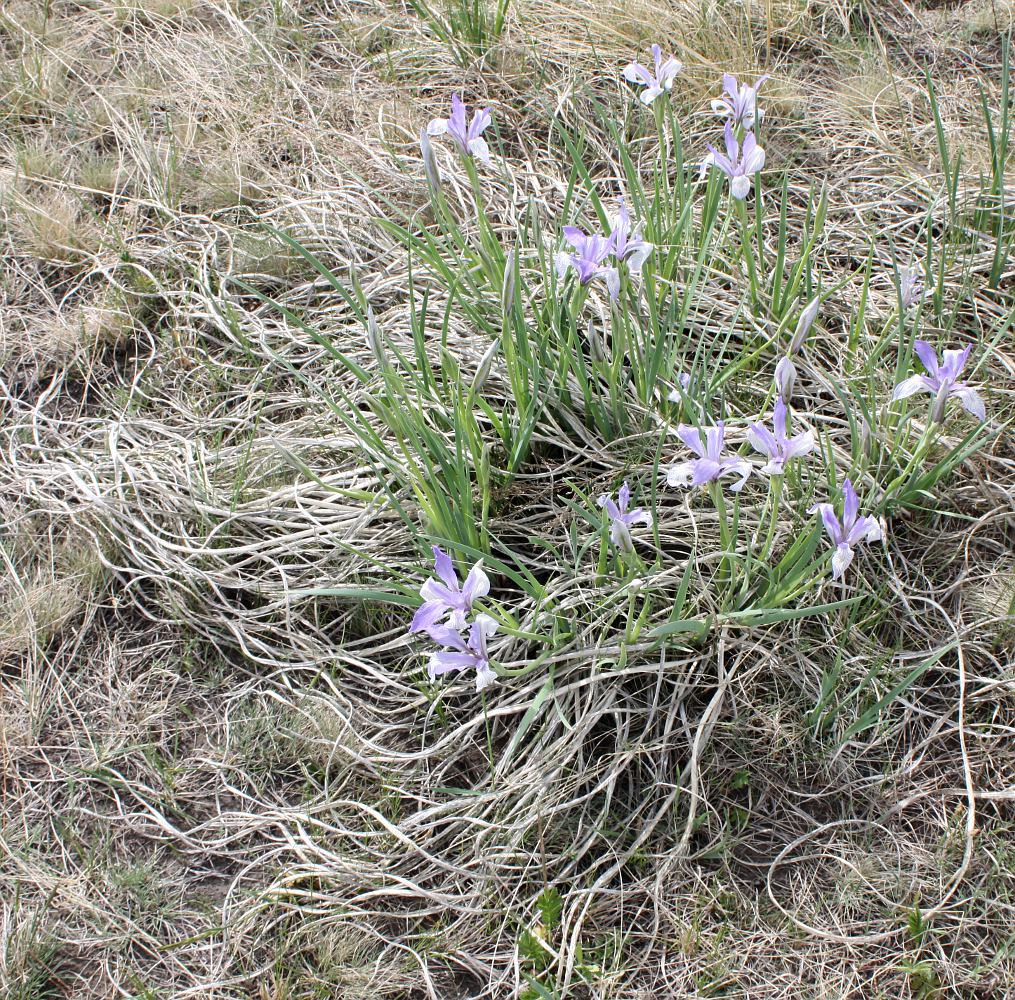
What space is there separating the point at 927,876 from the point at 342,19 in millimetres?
3179

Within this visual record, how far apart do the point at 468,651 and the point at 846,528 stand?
25.8 inches

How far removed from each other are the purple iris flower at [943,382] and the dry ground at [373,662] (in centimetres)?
46

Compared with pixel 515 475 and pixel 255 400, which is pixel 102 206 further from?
pixel 515 475

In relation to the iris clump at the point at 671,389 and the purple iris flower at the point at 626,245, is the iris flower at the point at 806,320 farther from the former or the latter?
the purple iris flower at the point at 626,245

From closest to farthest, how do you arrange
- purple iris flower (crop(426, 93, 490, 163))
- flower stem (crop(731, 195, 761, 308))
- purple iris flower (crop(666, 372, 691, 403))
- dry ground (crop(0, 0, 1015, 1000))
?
dry ground (crop(0, 0, 1015, 1000)) < purple iris flower (crop(666, 372, 691, 403)) < purple iris flower (crop(426, 93, 490, 163)) < flower stem (crop(731, 195, 761, 308))

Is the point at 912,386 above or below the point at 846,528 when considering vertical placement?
above

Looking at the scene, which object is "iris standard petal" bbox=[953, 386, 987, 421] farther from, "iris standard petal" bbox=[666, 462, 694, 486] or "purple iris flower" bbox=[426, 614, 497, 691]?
"purple iris flower" bbox=[426, 614, 497, 691]

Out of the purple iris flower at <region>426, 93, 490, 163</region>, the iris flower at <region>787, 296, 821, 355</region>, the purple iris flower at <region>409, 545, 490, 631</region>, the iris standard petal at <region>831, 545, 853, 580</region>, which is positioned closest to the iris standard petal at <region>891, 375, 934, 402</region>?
the iris flower at <region>787, 296, 821, 355</region>

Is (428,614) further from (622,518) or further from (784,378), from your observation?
(784,378)

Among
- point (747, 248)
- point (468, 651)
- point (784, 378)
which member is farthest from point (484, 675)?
point (747, 248)

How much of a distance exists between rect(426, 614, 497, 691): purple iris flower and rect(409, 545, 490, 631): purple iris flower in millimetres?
22

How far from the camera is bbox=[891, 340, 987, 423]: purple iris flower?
5.45ft

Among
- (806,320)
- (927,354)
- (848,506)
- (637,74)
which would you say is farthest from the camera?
(637,74)

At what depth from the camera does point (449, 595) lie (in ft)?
5.38
